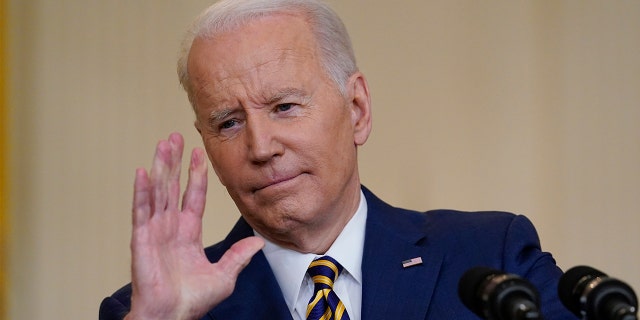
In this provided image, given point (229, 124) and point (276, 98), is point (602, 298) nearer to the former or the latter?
point (276, 98)

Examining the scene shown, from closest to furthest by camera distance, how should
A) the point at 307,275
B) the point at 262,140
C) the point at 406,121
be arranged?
the point at 262,140, the point at 307,275, the point at 406,121

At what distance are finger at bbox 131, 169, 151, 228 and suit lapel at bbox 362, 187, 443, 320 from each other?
68 centimetres

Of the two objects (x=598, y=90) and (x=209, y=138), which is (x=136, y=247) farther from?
(x=598, y=90)

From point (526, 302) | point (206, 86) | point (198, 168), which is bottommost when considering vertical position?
point (526, 302)

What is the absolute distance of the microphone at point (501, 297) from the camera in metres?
1.46

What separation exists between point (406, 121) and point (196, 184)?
2.19 meters

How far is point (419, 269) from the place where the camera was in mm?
2443

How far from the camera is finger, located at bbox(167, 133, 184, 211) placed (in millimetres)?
1964

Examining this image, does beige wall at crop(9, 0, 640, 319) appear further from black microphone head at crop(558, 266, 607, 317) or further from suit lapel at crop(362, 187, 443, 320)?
black microphone head at crop(558, 266, 607, 317)

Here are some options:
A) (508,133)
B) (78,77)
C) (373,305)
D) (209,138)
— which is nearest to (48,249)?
(78,77)

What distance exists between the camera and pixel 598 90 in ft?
13.2

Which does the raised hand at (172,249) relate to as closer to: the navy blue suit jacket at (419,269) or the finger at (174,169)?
the finger at (174,169)

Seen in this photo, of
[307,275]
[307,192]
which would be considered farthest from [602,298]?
[307,275]

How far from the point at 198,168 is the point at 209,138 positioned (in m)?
0.34
